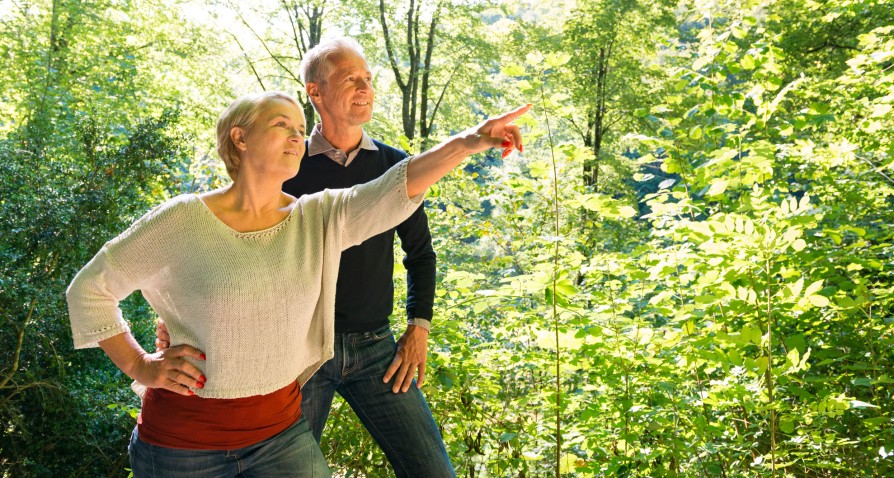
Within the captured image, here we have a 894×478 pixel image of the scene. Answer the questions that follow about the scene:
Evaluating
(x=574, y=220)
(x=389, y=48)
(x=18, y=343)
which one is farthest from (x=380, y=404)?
(x=389, y=48)

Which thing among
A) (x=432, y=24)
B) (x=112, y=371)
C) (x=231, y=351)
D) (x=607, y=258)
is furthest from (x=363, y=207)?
(x=432, y=24)

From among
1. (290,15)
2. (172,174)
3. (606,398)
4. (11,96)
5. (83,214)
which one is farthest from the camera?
(290,15)

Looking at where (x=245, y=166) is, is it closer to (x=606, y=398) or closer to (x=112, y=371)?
(x=606, y=398)

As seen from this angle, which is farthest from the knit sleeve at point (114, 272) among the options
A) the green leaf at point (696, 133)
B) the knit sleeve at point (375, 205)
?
the green leaf at point (696, 133)

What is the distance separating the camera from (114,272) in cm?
136

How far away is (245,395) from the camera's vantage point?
1.35 meters

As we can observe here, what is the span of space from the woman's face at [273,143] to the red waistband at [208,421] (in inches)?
18.8

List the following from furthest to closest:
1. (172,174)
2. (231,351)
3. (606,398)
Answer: (172,174) → (606,398) → (231,351)

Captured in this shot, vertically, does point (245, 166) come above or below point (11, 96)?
below

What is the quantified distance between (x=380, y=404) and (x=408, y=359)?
13cm


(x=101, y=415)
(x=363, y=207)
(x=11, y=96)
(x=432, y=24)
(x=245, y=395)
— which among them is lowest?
(x=101, y=415)

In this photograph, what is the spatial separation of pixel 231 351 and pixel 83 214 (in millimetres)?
4877

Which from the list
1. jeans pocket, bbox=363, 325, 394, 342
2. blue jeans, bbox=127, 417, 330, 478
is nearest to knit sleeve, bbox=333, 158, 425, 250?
jeans pocket, bbox=363, 325, 394, 342

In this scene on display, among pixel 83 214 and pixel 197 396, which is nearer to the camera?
pixel 197 396
